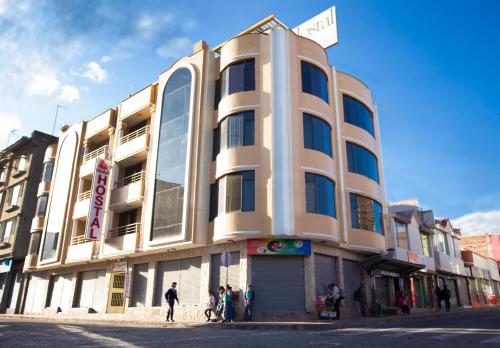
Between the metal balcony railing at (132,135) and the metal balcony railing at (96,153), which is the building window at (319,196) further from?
the metal balcony railing at (96,153)

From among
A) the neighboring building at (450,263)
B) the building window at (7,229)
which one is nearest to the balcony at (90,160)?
the building window at (7,229)

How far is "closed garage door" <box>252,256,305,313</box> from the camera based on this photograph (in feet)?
59.8

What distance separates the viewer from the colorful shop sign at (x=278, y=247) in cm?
1872

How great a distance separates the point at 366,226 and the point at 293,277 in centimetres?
672

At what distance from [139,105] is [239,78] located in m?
8.45

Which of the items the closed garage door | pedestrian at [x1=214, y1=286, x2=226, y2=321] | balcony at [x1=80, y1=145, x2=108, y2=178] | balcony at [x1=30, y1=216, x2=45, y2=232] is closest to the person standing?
pedestrian at [x1=214, y1=286, x2=226, y2=321]

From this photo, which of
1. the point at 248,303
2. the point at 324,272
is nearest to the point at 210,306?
the point at 248,303

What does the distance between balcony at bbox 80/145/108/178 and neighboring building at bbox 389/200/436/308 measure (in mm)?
21249

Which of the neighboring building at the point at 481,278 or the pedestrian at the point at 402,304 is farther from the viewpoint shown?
the neighboring building at the point at 481,278

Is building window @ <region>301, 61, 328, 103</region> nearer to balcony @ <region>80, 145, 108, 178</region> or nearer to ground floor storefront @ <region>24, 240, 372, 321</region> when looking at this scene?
ground floor storefront @ <region>24, 240, 372, 321</region>

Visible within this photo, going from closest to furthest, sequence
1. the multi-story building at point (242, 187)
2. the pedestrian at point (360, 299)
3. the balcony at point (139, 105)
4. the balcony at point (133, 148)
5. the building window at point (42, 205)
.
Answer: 1. the multi-story building at point (242, 187)
2. the pedestrian at point (360, 299)
3. the balcony at point (133, 148)
4. the balcony at point (139, 105)
5. the building window at point (42, 205)

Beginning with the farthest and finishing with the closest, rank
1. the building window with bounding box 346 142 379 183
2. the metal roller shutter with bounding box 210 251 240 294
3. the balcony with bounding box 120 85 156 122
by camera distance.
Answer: the balcony with bounding box 120 85 156 122, the building window with bounding box 346 142 379 183, the metal roller shutter with bounding box 210 251 240 294

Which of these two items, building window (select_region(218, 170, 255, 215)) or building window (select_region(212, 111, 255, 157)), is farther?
building window (select_region(212, 111, 255, 157))

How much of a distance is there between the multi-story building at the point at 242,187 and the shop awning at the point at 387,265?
163 millimetres
